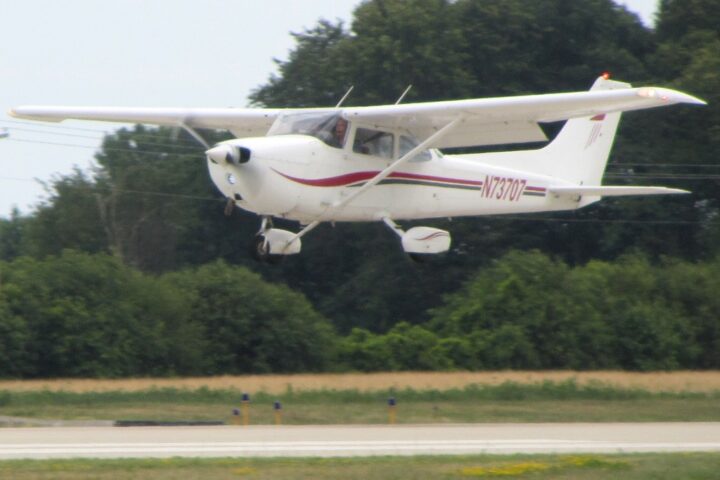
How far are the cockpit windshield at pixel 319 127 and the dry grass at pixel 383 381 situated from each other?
31.5ft

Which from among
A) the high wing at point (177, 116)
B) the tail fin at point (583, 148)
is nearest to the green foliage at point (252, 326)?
the high wing at point (177, 116)

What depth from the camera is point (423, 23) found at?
45562mm

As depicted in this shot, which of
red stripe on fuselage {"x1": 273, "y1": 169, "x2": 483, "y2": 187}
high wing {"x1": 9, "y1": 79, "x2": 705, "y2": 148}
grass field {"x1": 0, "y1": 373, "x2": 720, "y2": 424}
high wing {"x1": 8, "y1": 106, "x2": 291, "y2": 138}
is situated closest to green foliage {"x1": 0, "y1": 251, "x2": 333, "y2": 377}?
grass field {"x1": 0, "y1": 373, "x2": 720, "y2": 424}

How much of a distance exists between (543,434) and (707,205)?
30026 mm

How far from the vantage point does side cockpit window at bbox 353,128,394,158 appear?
19.2 metres

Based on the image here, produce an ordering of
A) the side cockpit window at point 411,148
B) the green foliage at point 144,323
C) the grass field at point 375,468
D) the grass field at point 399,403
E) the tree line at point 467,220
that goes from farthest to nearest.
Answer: the tree line at point 467,220 → the green foliage at point 144,323 → the grass field at point 399,403 → the side cockpit window at point 411,148 → the grass field at point 375,468

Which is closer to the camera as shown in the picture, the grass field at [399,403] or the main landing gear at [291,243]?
the main landing gear at [291,243]

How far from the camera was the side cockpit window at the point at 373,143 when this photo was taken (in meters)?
19.2

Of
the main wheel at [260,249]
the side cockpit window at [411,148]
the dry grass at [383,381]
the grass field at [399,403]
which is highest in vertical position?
the side cockpit window at [411,148]

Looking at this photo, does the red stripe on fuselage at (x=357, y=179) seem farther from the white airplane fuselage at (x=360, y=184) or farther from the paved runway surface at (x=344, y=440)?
the paved runway surface at (x=344, y=440)

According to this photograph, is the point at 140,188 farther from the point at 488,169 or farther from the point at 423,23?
the point at 488,169

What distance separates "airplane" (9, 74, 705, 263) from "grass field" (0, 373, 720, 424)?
342 centimetres

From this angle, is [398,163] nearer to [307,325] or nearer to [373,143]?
[373,143]

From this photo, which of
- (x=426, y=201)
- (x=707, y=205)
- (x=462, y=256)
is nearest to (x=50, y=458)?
(x=426, y=201)
